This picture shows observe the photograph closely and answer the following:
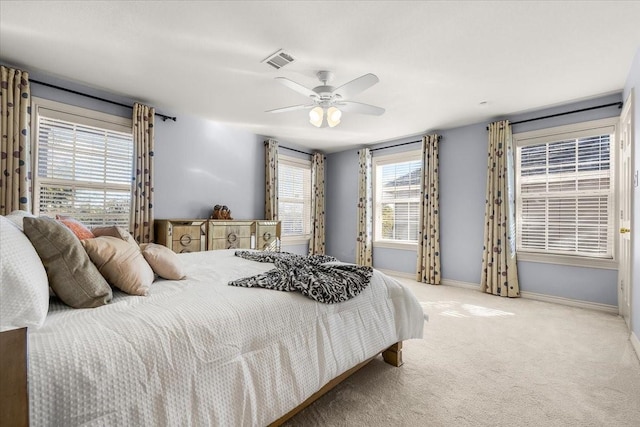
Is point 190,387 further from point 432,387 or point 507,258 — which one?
point 507,258

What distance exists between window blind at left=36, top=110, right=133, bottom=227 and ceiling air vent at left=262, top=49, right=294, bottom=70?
2.18 meters

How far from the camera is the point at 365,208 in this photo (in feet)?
18.7

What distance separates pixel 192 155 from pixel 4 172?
1.91 meters

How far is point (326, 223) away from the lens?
255 inches

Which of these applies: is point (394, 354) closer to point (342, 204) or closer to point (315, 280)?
point (315, 280)

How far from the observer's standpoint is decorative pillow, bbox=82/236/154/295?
55.1 inches

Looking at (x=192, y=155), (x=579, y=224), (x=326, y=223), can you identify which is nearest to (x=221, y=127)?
(x=192, y=155)

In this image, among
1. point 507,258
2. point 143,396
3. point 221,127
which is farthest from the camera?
point 221,127

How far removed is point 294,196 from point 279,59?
3.40m

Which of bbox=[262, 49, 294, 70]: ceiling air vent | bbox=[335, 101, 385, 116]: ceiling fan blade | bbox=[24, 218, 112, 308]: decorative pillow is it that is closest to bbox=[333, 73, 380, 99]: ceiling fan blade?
bbox=[335, 101, 385, 116]: ceiling fan blade

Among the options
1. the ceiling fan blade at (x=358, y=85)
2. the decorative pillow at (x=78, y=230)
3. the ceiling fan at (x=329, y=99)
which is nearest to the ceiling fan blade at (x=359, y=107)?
the ceiling fan at (x=329, y=99)

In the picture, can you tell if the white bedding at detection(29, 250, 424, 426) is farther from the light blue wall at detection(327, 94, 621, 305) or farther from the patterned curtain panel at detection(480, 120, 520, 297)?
the light blue wall at detection(327, 94, 621, 305)

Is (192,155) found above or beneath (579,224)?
above

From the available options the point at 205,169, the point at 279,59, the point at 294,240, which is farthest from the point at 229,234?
the point at 279,59
